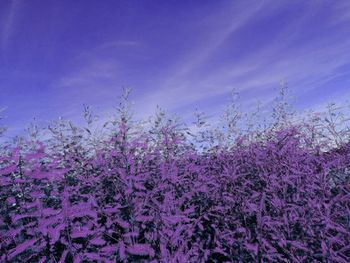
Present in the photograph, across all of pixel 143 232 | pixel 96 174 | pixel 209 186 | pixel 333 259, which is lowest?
pixel 333 259

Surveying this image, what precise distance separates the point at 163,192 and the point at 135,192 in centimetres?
40

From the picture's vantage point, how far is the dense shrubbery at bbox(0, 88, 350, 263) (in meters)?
2.32

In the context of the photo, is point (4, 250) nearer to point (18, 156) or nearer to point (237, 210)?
point (18, 156)

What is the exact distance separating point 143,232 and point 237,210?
0.85m

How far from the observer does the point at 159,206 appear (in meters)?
2.57

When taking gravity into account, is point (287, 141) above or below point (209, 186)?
above

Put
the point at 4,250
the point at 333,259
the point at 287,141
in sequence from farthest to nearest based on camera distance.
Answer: the point at 287,141
the point at 333,259
the point at 4,250

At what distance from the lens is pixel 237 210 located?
3.08 m

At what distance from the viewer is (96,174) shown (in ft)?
10.3

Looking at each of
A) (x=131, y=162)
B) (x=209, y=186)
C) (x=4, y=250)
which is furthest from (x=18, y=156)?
(x=209, y=186)

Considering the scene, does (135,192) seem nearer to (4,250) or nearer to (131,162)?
(131,162)

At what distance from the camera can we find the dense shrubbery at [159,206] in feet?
7.62

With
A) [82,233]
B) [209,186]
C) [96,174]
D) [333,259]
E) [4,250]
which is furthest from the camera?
[209,186]

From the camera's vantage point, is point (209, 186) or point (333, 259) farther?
point (209, 186)
